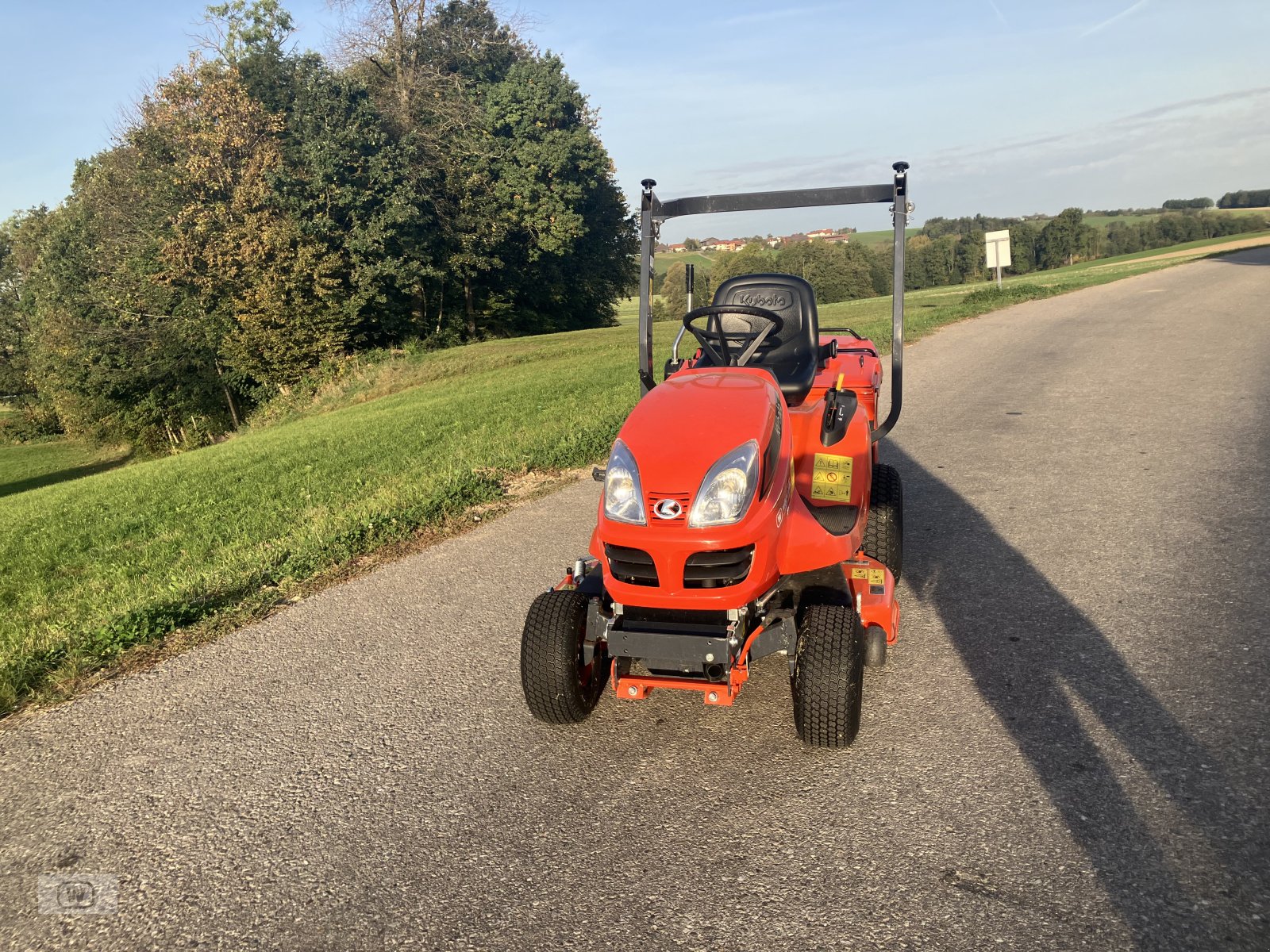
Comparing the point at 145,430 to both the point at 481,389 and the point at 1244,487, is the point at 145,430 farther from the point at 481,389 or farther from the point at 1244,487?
the point at 1244,487

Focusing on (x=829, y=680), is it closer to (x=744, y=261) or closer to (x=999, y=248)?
(x=744, y=261)

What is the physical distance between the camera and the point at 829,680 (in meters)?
3.39

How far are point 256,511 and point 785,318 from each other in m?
5.50

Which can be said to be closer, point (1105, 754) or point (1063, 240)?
point (1105, 754)

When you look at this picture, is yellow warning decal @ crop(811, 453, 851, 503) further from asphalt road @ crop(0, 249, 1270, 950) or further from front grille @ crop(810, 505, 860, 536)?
asphalt road @ crop(0, 249, 1270, 950)

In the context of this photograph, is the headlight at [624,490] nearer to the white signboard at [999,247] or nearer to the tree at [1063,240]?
the white signboard at [999,247]

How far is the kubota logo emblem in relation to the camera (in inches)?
133

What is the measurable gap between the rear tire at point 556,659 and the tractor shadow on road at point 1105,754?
1.80 m

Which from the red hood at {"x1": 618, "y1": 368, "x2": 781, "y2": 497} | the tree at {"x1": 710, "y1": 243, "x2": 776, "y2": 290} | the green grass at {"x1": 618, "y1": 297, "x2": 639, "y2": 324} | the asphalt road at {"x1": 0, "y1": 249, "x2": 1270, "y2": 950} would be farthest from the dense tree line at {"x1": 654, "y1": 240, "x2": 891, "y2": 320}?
the green grass at {"x1": 618, "y1": 297, "x2": 639, "y2": 324}

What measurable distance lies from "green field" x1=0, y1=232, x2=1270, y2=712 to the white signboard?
9417 mm

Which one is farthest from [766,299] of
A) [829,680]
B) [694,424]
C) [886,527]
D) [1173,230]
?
[1173,230]

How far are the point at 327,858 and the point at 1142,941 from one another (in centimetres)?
255

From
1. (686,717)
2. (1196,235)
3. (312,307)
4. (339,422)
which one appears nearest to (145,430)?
(312,307)

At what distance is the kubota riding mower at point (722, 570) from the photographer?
3389 millimetres
